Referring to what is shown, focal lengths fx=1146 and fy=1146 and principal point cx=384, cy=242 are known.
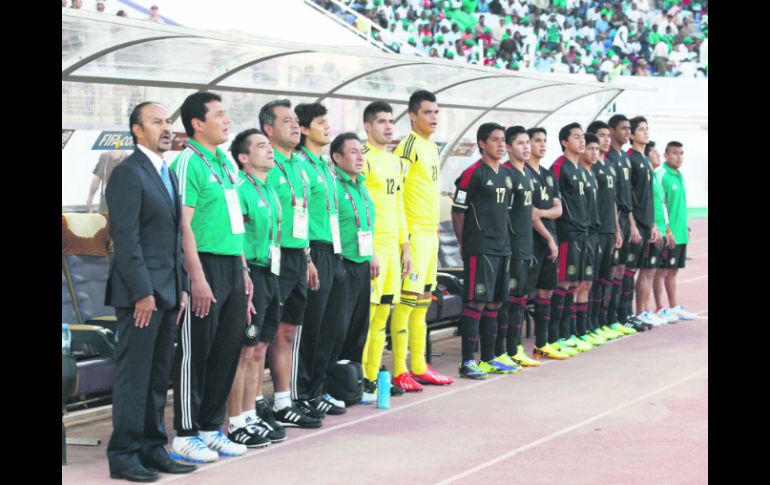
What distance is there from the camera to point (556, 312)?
34.7ft

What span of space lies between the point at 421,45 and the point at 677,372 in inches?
851

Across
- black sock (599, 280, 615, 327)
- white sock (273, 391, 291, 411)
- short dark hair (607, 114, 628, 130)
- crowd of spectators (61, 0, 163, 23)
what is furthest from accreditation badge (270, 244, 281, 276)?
crowd of spectators (61, 0, 163, 23)

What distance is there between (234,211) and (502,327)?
3949 mm

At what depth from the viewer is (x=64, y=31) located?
6.89 metres

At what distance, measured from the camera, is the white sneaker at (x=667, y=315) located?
1252 cm

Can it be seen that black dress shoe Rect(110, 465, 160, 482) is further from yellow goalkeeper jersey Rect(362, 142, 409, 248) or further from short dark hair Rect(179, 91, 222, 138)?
yellow goalkeeper jersey Rect(362, 142, 409, 248)

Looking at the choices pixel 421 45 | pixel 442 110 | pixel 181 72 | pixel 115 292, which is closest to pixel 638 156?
pixel 442 110

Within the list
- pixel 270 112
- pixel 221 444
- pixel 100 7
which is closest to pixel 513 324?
pixel 270 112

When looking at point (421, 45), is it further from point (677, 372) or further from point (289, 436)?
point (289, 436)

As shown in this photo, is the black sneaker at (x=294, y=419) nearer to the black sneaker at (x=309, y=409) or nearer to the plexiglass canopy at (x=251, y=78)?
the black sneaker at (x=309, y=409)

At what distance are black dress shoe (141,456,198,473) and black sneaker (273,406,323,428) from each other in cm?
131

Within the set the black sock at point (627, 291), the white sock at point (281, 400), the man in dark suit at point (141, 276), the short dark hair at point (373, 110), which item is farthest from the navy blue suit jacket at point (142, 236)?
the black sock at point (627, 291)
